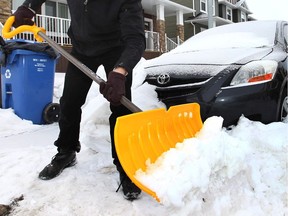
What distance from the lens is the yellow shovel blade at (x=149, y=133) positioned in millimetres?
1829

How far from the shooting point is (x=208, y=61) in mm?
3266

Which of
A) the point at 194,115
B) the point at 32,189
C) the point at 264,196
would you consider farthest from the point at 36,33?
the point at 264,196

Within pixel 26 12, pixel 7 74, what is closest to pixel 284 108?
pixel 26 12

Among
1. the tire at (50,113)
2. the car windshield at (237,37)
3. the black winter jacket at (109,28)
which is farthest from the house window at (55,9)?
the black winter jacket at (109,28)

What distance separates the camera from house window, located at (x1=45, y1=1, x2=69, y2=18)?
13.0m

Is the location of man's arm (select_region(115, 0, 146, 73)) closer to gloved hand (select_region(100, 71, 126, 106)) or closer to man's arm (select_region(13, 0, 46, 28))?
gloved hand (select_region(100, 71, 126, 106))

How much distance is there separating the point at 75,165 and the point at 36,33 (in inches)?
44.5

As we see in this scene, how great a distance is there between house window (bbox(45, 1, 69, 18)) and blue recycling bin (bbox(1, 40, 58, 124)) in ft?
29.2

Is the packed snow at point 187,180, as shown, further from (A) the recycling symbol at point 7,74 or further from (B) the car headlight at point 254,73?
(A) the recycling symbol at point 7,74

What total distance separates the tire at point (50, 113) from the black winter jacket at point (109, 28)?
2.43m

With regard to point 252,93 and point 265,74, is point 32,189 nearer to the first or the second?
point 252,93

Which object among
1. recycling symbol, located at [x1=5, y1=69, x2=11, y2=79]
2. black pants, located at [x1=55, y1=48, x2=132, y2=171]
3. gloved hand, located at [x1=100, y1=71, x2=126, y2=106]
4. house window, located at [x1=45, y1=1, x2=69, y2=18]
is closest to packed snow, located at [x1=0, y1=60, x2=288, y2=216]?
black pants, located at [x1=55, y1=48, x2=132, y2=171]

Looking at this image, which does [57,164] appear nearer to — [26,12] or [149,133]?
[149,133]

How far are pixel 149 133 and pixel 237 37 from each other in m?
2.60
